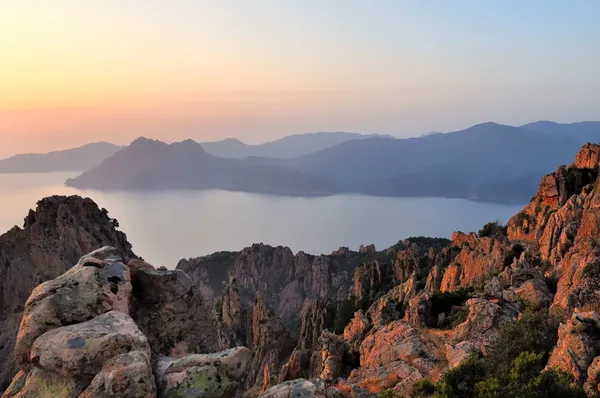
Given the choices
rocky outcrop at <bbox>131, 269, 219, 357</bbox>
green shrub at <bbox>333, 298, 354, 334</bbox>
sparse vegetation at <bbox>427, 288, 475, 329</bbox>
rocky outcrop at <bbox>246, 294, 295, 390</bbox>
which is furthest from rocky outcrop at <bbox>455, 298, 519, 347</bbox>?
green shrub at <bbox>333, 298, 354, 334</bbox>

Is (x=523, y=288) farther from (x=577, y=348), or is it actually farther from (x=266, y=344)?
(x=266, y=344)

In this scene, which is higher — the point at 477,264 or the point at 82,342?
the point at 82,342

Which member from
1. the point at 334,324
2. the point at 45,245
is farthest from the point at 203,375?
the point at 334,324

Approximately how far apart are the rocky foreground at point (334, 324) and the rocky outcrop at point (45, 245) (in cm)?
16

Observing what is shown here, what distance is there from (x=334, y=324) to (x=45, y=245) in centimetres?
3828

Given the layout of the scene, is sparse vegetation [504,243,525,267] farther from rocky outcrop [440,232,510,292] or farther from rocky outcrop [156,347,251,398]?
rocky outcrop [156,347,251,398]

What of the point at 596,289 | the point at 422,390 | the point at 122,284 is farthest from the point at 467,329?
the point at 122,284

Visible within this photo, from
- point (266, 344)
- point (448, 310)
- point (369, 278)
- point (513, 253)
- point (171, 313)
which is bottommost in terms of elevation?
point (266, 344)

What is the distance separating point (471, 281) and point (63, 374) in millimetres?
41291

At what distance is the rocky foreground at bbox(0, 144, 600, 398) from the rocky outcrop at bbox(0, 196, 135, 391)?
0.16 metres

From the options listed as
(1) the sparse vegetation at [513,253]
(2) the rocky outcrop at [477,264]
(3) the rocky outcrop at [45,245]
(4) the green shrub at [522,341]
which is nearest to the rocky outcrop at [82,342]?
(4) the green shrub at [522,341]

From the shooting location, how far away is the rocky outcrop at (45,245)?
46.8m

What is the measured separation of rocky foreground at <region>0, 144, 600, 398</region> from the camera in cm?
772

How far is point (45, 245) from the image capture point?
167ft
